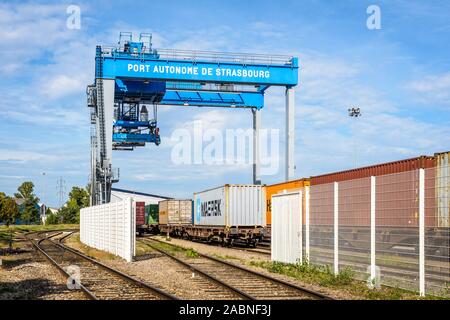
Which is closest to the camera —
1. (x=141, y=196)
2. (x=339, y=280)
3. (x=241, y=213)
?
(x=339, y=280)

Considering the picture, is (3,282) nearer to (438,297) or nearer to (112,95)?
(438,297)

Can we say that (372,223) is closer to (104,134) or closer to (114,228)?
(114,228)

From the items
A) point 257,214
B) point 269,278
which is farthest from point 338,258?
point 257,214

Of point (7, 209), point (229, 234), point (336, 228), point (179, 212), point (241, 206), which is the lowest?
point (7, 209)

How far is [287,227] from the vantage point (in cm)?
1917

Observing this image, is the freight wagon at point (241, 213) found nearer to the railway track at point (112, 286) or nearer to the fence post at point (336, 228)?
the railway track at point (112, 286)

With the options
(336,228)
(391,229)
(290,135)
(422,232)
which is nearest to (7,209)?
(290,135)

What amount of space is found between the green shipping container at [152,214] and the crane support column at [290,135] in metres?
23.1

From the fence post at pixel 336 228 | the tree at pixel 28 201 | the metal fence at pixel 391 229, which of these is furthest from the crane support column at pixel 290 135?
the tree at pixel 28 201

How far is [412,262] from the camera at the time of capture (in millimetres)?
12336

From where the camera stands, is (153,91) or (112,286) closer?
(112,286)

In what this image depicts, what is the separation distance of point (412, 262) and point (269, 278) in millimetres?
3845

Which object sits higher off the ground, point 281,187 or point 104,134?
point 104,134

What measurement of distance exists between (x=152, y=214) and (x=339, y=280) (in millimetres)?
44457
